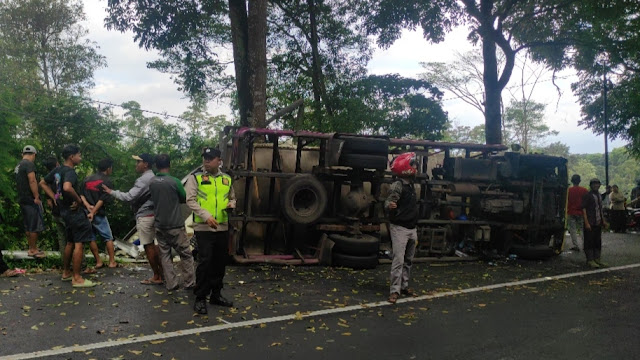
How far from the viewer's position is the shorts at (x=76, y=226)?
298 inches

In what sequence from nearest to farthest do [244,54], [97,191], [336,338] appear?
[336,338]
[97,191]
[244,54]

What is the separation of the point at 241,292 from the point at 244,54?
8415 millimetres

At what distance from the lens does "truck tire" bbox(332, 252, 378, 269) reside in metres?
9.71

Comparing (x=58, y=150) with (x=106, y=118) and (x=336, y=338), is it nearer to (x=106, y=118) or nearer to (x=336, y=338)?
(x=106, y=118)

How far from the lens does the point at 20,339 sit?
5062 millimetres

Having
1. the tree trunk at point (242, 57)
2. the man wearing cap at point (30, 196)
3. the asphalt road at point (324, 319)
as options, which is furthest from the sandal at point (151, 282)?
the tree trunk at point (242, 57)

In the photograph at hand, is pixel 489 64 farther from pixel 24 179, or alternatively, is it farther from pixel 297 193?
pixel 24 179

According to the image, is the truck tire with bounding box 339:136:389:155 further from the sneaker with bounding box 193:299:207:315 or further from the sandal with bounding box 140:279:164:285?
the sneaker with bounding box 193:299:207:315

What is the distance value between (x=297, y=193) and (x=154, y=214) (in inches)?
135

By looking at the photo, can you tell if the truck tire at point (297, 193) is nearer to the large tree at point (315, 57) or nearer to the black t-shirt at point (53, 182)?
the black t-shirt at point (53, 182)

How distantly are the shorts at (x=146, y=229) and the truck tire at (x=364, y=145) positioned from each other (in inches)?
154

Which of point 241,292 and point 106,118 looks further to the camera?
point 106,118

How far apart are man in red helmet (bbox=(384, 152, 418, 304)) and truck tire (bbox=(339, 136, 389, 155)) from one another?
264 cm

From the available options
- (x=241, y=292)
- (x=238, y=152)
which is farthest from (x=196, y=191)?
(x=238, y=152)
